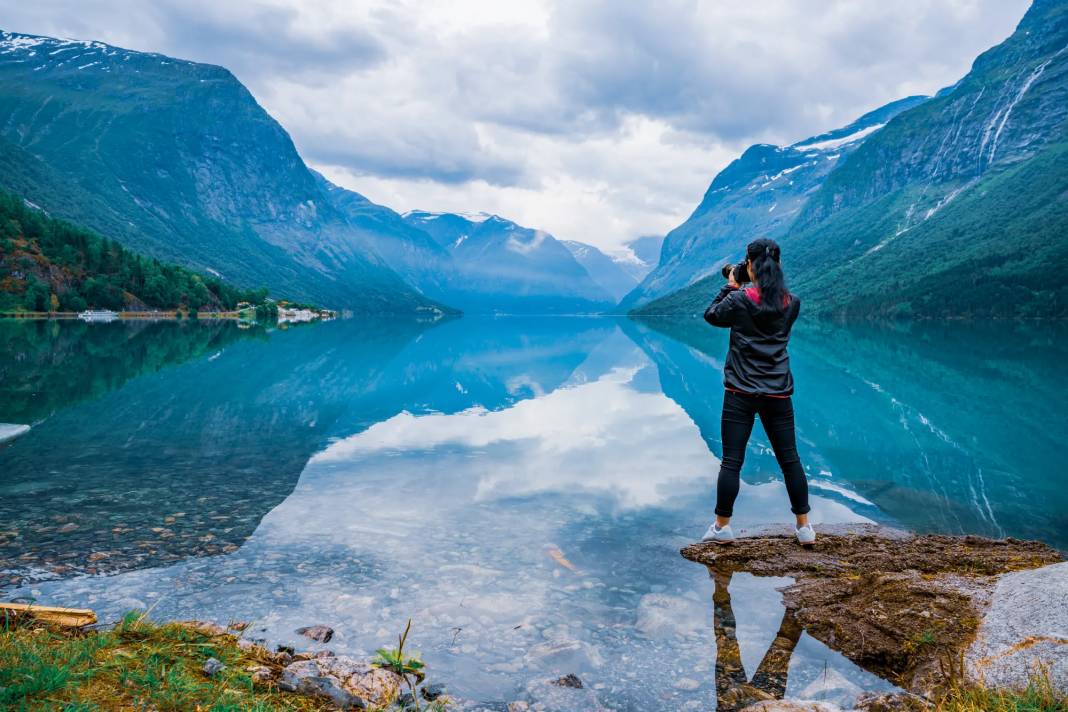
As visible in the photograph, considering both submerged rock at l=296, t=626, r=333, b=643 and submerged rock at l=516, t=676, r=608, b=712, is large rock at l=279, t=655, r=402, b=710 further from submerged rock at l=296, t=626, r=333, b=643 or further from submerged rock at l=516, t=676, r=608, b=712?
submerged rock at l=516, t=676, r=608, b=712

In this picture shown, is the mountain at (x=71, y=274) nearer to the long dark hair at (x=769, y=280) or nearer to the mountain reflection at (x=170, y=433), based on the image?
the mountain reflection at (x=170, y=433)

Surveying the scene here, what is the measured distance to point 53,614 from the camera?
5.84 metres

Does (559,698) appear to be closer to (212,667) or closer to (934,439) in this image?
(212,667)

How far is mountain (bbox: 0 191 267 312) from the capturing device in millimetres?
118688

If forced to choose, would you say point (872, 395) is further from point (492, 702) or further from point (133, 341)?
point (133, 341)

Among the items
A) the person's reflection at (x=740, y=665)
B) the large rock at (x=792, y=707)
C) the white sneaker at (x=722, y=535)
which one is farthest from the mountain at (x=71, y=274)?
the large rock at (x=792, y=707)

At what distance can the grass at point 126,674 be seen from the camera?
14.0 ft

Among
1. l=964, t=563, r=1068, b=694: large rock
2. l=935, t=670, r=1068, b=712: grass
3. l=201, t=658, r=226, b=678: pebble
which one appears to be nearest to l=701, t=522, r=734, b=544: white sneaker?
l=964, t=563, r=1068, b=694: large rock

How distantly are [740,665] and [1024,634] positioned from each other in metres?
2.39

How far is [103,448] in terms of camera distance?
16.0 meters

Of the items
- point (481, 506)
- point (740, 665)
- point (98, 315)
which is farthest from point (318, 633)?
point (98, 315)

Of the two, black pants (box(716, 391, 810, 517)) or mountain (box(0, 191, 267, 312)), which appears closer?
black pants (box(716, 391, 810, 517))

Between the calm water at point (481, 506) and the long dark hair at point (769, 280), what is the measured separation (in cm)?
363

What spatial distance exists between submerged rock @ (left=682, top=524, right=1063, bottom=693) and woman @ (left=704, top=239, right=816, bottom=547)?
32.7 inches
